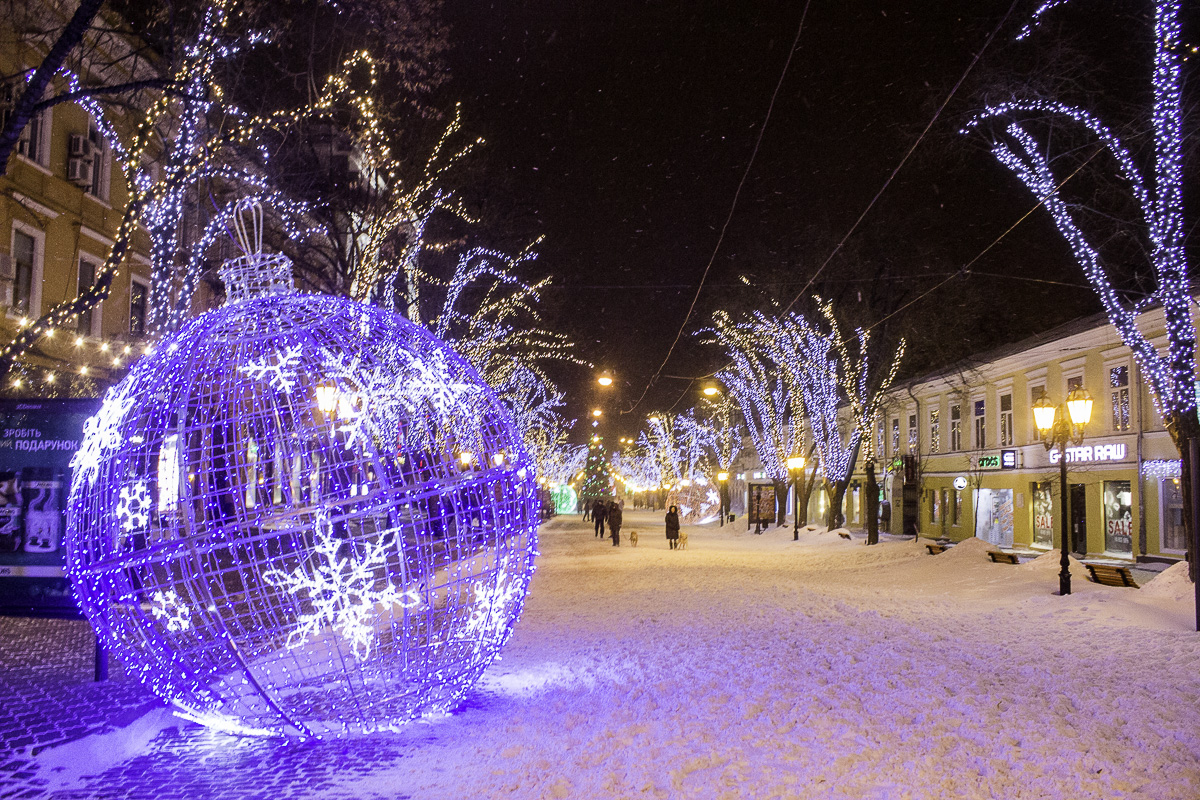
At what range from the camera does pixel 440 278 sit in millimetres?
28062

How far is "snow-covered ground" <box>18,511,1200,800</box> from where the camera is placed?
5375 mm

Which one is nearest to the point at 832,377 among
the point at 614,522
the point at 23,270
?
the point at 614,522

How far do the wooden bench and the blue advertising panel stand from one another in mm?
14105

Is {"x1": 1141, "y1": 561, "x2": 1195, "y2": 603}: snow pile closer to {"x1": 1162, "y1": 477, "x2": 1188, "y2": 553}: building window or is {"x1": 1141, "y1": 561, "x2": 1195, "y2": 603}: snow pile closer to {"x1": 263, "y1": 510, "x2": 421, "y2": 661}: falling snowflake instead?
{"x1": 263, "y1": 510, "x2": 421, "y2": 661}: falling snowflake

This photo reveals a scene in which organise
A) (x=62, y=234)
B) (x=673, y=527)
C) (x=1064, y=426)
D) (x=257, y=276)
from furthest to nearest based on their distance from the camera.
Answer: (x=673, y=527), (x=62, y=234), (x=1064, y=426), (x=257, y=276)

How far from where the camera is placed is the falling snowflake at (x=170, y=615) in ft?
18.4

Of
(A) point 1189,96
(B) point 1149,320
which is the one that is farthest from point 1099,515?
(A) point 1189,96

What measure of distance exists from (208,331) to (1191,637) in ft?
34.2

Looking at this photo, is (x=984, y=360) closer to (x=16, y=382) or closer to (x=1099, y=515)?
(x=1099, y=515)

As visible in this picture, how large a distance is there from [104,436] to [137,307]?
19063 mm

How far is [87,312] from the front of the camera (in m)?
20.2

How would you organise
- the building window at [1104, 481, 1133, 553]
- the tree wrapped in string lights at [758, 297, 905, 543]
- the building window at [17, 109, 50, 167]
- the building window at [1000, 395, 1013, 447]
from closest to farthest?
the building window at [17, 109, 50, 167] → the building window at [1104, 481, 1133, 553] → the tree wrapped in string lights at [758, 297, 905, 543] → the building window at [1000, 395, 1013, 447]

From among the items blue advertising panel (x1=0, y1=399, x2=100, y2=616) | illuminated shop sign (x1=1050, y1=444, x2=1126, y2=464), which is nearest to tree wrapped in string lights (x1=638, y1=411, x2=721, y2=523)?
illuminated shop sign (x1=1050, y1=444, x2=1126, y2=464)

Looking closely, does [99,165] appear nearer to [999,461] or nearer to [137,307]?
[137,307]
